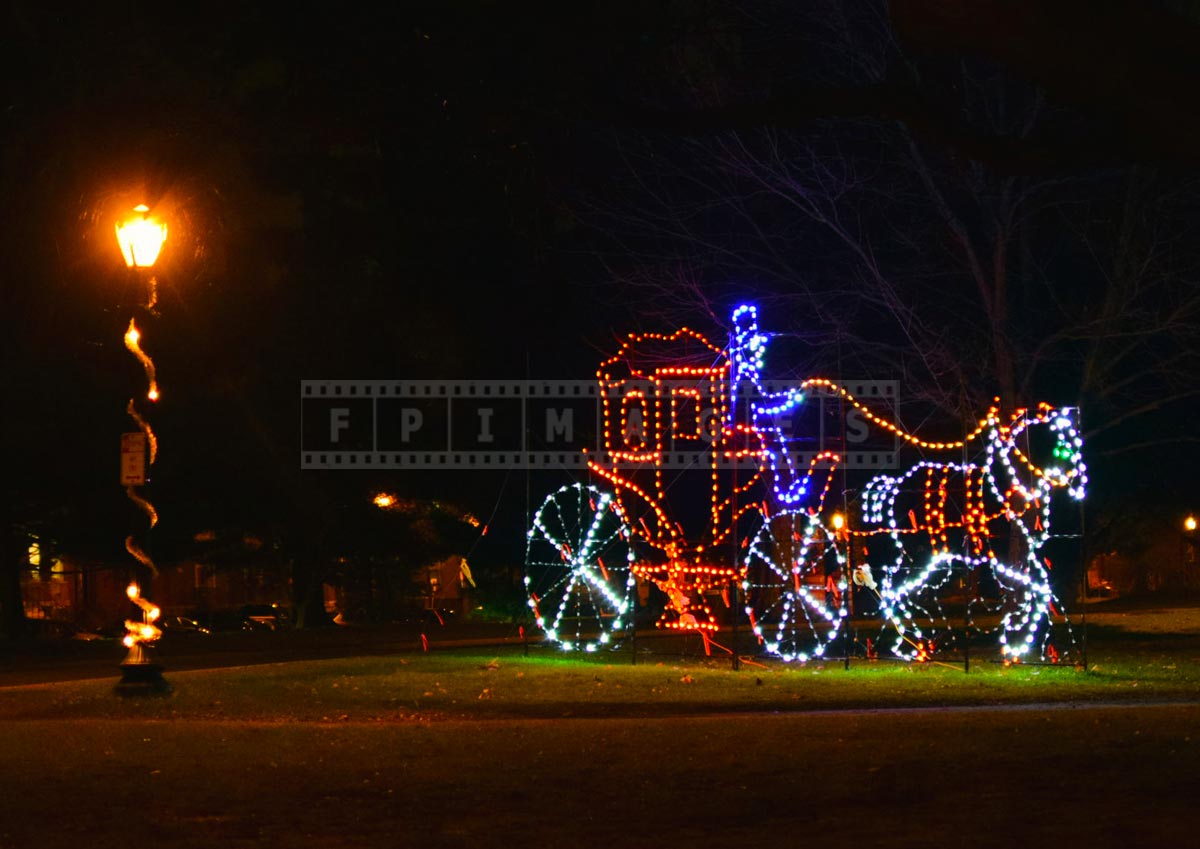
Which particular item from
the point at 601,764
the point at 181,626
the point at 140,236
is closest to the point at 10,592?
the point at 181,626

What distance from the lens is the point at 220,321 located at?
107 ft

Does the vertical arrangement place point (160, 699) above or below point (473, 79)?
below

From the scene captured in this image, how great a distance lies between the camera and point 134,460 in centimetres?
1593

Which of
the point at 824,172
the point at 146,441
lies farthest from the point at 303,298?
the point at 146,441

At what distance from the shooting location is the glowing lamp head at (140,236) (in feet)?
50.4

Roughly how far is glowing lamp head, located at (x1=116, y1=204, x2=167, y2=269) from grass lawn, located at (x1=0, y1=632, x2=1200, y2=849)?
15.4 ft

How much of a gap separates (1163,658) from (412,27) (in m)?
15.9

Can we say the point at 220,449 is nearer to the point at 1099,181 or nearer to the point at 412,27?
the point at 1099,181

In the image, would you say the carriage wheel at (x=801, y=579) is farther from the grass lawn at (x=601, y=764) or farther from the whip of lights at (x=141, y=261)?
the whip of lights at (x=141, y=261)

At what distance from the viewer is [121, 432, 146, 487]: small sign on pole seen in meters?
15.9

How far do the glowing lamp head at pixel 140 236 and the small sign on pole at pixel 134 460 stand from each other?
6.15ft

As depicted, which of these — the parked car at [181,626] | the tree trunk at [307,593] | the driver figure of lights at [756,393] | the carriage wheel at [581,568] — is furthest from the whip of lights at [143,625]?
the tree trunk at [307,593]

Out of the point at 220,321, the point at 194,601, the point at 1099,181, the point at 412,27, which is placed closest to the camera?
the point at 412,27

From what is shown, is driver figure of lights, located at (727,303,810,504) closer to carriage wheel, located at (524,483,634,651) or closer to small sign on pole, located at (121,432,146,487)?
carriage wheel, located at (524,483,634,651)
